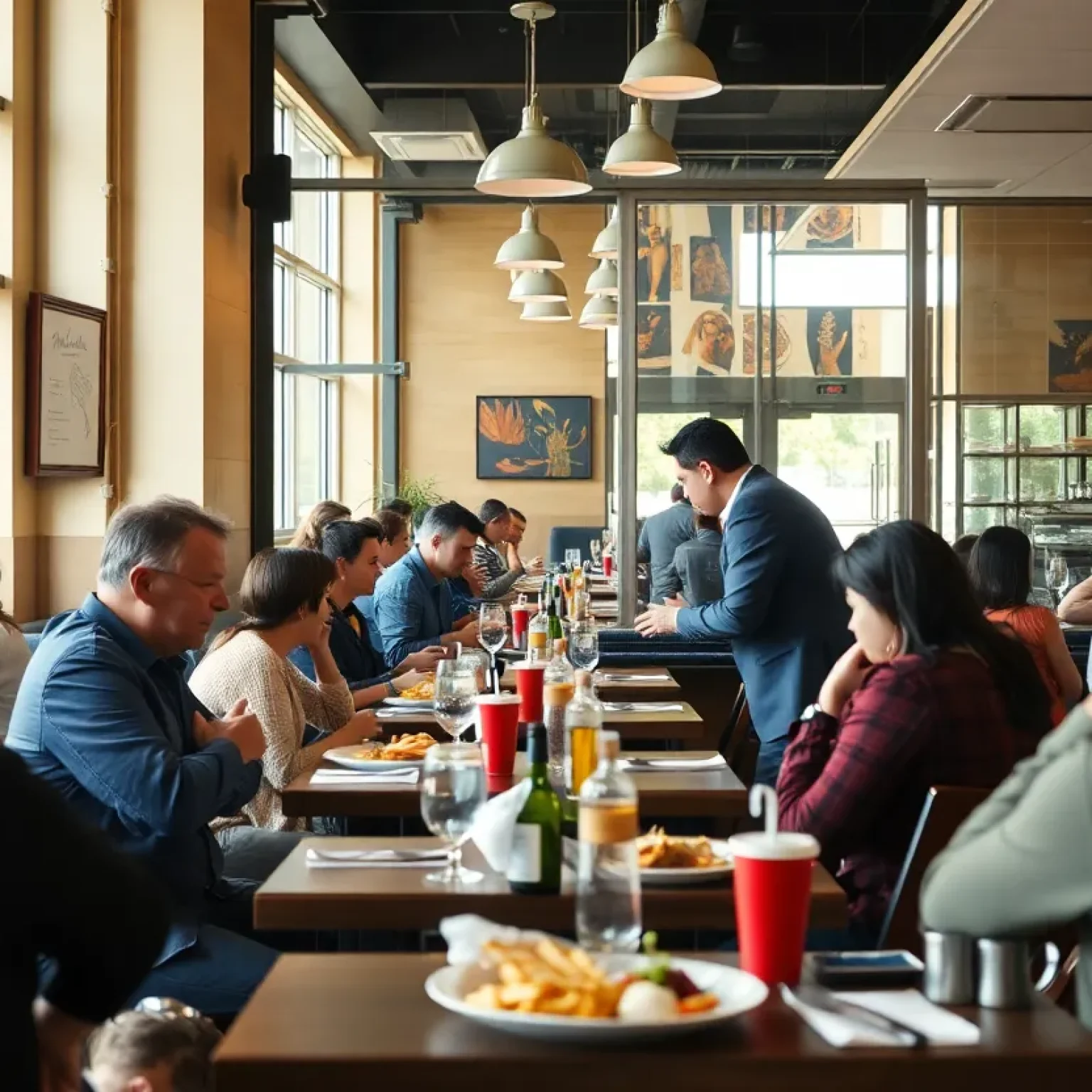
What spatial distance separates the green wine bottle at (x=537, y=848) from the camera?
223 cm

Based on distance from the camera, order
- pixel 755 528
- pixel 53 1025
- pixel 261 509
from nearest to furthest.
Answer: pixel 53 1025
pixel 755 528
pixel 261 509

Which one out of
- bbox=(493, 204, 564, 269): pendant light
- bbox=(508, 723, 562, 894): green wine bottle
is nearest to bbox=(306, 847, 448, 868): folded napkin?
bbox=(508, 723, 562, 894): green wine bottle

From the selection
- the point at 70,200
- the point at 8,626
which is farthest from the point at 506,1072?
the point at 70,200

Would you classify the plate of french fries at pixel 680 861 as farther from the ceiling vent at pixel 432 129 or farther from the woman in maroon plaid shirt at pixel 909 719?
the ceiling vent at pixel 432 129

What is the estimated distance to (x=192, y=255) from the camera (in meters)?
6.66

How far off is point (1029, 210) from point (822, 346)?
6237 mm

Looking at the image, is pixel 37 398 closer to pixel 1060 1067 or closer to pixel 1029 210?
pixel 1060 1067

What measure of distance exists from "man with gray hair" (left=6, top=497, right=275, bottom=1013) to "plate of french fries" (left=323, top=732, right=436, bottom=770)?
0.36 metres

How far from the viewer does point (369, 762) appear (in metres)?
3.44

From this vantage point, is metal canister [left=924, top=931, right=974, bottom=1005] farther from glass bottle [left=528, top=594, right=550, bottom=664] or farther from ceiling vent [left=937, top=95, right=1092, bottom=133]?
ceiling vent [left=937, top=95, right=1092, bottom=133]

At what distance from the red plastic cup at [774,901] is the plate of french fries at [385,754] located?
1684mm

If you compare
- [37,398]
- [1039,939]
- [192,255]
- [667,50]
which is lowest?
[1039,939]

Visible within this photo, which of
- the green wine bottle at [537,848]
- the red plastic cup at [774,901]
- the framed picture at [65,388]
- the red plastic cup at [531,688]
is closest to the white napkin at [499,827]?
the green wine bottle at [537,848]

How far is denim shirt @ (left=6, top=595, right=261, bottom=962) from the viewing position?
8.90 feet
